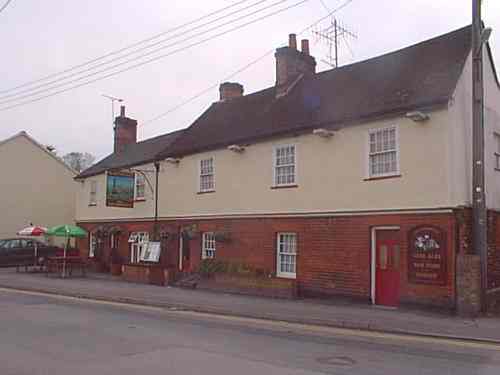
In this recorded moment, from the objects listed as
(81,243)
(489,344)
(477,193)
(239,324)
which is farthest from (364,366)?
(81,243)

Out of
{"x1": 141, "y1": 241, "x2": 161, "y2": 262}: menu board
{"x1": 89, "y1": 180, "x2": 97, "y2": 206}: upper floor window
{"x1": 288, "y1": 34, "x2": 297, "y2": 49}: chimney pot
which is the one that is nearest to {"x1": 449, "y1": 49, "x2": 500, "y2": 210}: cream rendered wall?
{"x1": 288, "y1": 34, "x2": 297, "y2": 49}: chimney pot

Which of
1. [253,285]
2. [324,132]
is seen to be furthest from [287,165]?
Answer: [253,285]

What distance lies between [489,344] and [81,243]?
83.1 ft

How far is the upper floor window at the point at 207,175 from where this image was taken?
72.4 feet

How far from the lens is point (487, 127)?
16094mm

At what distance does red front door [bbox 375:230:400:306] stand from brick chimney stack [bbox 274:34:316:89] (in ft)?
30.2

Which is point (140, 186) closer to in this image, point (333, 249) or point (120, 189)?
point (120, 189)

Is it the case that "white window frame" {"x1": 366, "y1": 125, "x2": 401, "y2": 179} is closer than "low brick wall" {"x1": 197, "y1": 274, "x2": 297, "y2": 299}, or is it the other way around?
"white window frame" {"x1": 366, "y1": 125, "x2": 401, "y2": 179}

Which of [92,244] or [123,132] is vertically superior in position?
[123,132]

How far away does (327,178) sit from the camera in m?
17.3

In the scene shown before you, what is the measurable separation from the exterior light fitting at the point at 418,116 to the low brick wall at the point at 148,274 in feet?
39.0

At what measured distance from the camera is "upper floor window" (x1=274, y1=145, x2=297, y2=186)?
61.0 feet

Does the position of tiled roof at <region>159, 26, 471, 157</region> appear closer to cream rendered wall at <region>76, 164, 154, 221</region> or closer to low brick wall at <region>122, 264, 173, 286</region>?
cream rendered wall at <region>76, 164, 154, 221</region>

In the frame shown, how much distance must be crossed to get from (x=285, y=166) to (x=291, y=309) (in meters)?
5.88
